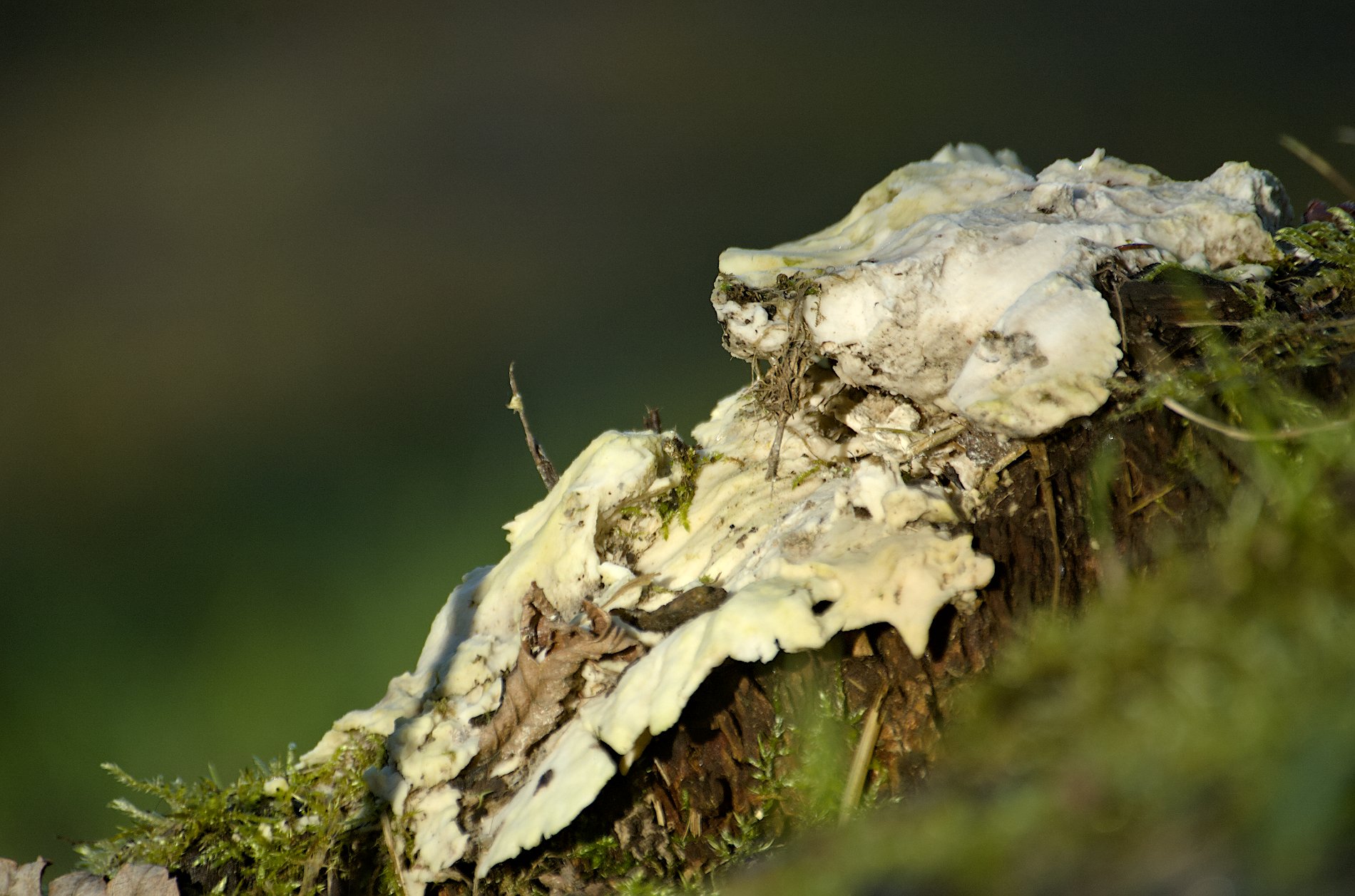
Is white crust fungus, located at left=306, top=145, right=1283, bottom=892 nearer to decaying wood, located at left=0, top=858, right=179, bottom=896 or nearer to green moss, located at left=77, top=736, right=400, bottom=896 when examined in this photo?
green moss, located at left=77, top=736, right=400, bottom=896

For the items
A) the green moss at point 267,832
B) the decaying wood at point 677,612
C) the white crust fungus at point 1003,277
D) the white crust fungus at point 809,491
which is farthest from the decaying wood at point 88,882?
the white crust fungus at point 1003,277

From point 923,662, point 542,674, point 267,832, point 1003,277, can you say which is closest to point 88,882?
point 267,832

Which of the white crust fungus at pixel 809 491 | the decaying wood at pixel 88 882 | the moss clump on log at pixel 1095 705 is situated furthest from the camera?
the decaying wood at pixel 88 882

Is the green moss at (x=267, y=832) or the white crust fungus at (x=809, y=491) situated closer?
the white crust fungus at (x=809, y=491)

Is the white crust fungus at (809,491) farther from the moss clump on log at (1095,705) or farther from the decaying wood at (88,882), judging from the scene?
the decaying wood at (88,882)

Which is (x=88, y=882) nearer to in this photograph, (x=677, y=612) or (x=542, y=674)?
(x=542, y=674)

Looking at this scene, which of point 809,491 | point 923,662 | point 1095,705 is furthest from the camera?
point 809,491

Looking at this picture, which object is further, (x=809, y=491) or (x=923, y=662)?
(x=809, y=491)

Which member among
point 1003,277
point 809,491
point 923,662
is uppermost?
point 1003,277
